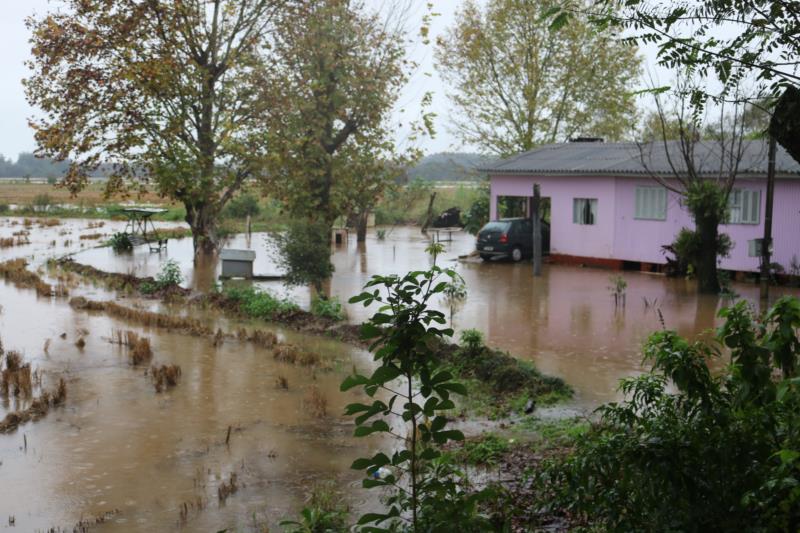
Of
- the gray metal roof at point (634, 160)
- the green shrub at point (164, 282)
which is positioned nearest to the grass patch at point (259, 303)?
the green shrub at point (164, 282)

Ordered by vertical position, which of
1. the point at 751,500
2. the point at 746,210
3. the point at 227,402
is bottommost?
the point at 227,402

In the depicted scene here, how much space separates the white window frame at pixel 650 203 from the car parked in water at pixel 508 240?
13.3 feet

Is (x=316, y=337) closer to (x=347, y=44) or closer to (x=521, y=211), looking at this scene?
(x=347, y=44)

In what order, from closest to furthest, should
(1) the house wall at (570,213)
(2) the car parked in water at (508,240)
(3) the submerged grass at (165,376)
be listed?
(3) the submerged grass at (165,376) < (1) the house wall at (570,213) < (2) the car parked in water at (508,240)

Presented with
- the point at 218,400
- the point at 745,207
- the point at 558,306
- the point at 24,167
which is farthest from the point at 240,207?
the point at 24,167

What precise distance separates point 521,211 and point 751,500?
31.0m

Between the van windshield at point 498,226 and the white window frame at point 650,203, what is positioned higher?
the white window frame at point 650,203

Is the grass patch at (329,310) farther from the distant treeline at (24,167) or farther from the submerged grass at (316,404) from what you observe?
the distant treeline at (24,167)

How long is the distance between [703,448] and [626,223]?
23.9m

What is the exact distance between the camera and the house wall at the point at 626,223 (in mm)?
23562

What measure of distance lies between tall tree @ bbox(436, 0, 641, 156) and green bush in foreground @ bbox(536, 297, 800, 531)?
35.4 metres

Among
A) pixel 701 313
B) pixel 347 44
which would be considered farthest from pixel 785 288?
pixel 347 44

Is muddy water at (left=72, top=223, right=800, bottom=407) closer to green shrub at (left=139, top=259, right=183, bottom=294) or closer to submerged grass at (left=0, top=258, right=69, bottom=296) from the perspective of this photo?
green shrub at (left=139, top=259, right=183, bottom=294)

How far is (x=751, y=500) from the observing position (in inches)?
158
